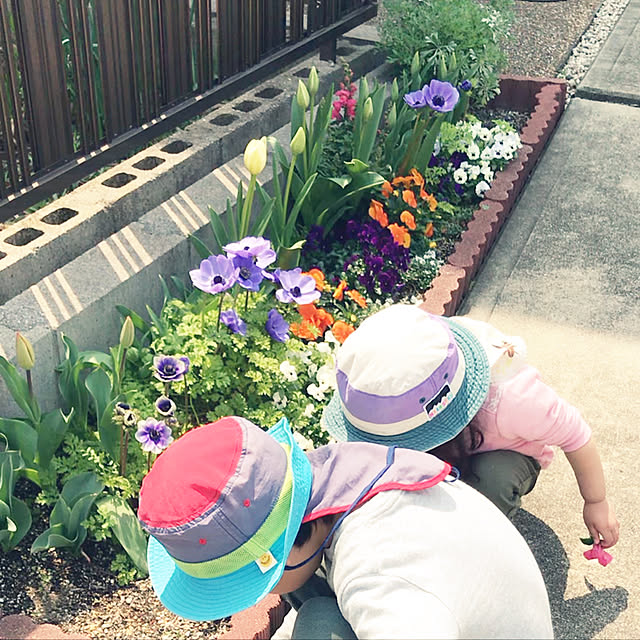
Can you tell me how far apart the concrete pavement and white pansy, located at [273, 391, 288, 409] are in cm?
75

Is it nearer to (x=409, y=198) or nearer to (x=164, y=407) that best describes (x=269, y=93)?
(x=409, y=198)

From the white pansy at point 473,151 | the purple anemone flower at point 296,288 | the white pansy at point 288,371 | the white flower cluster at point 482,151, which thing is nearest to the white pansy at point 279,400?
the white pansy at point 288,371

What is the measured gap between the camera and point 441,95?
3.62 meters

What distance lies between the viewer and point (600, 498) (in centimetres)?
229

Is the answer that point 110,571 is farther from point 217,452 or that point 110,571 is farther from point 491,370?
point 491,370

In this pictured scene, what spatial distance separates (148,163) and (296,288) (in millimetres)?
1051

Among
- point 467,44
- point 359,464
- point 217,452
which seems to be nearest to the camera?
point 217,452

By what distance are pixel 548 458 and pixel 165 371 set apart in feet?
3.29

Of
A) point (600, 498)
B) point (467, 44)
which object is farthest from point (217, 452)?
point (467, 44)

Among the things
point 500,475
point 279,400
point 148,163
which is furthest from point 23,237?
point 500,475

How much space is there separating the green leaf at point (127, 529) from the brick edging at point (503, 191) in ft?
4.39

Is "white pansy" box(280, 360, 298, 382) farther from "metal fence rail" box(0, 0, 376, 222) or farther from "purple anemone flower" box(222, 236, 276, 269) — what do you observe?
"metal fence rail" box(0, 0, 376, 222)

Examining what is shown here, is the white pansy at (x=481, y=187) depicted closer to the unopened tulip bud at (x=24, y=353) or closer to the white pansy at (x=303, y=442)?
the white pansy at (x=303, y=442)

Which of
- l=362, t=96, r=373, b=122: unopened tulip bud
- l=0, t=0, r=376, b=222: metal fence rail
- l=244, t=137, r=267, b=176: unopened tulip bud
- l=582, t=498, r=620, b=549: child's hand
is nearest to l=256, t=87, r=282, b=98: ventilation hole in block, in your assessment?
l=0, t=0, r=376, b=222: metal fence rail
